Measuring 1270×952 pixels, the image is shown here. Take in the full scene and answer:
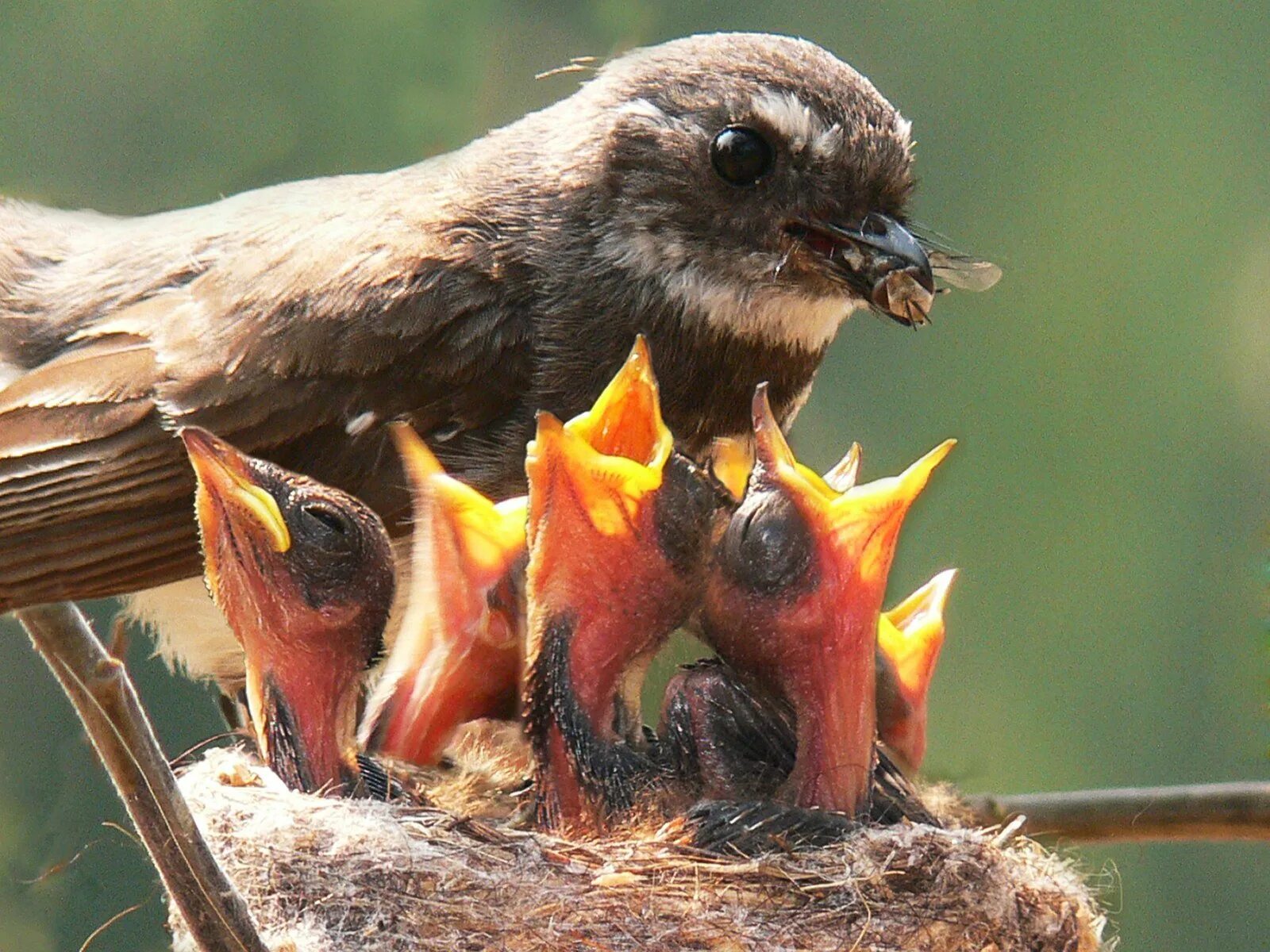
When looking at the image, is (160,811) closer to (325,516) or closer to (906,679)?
(325,516)

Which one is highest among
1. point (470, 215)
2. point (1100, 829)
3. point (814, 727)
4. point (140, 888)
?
point (470, 215)

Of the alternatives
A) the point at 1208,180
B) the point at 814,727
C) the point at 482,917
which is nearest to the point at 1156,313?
the point at 1208,180

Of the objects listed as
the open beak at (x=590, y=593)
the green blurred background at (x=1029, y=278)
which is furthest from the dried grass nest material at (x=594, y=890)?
the green blurred background at (x=1029, y=278)

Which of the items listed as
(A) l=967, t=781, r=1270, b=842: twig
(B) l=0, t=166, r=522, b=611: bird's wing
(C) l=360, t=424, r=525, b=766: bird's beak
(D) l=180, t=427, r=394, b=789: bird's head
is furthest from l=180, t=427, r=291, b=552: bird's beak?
(A) l=967, t=781, r=1270, b=842: twig

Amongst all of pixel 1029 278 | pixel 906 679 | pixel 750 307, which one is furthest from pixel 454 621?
pixel 1029 278

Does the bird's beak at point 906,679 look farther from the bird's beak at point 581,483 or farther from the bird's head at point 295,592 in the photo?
the bird's head at point 295,592

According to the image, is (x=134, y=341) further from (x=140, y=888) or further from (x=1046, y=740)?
(x=1046, y=740)
